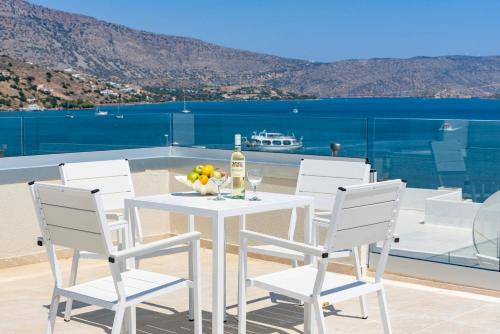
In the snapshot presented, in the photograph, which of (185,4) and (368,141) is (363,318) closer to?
(368,141)

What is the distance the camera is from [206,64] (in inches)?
2522

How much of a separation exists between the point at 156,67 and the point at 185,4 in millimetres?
20188

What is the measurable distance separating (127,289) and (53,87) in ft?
95.8

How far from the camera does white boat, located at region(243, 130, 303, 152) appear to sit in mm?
6363

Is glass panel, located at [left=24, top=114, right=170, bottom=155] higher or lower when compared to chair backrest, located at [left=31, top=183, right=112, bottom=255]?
higher

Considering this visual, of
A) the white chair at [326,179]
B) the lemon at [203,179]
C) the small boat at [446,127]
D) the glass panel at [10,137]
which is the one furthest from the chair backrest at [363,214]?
the glass panel at [10,137]

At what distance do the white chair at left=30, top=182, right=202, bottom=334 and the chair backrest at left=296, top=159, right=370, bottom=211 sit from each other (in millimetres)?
1264

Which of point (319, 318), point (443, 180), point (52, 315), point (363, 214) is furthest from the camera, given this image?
point (443, 180)

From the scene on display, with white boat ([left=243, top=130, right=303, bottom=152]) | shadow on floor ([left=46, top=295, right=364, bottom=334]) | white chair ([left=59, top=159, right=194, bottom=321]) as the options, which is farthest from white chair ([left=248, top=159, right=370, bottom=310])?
white boat ([left=243, top=130, right=303, bottom=152])

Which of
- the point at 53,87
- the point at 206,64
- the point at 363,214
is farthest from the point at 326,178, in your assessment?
the point at 206,64

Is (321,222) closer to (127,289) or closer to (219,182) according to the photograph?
(219,182)

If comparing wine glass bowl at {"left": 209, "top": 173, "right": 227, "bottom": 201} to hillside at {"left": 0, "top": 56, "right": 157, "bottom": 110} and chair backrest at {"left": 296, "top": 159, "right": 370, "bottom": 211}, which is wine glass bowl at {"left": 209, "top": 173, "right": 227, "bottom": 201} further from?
hillside at {"left": 0, "top": 56, "right": 157, "bottom": 110}

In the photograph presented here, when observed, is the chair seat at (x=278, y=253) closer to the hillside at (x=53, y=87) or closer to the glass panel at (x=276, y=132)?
the glass panel at (x=276, y=132)

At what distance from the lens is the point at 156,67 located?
212 feet
